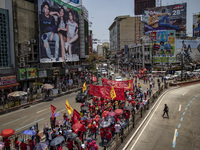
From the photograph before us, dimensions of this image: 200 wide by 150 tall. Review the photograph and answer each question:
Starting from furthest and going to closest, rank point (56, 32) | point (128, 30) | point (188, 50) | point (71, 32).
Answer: point (128, 30) < point (188, 50) < point (71, 32) < point (56, 32)

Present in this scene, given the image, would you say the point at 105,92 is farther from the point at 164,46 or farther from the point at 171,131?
the point at 164,46

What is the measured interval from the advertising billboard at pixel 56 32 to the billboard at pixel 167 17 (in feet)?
160

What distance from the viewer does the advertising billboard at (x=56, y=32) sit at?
32.7 metres

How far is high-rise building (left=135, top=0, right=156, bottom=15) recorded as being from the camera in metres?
107

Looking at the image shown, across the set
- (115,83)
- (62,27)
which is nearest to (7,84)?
(115,83)

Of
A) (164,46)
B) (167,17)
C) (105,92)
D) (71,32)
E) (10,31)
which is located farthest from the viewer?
(167,17)

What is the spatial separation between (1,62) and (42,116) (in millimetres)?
14245

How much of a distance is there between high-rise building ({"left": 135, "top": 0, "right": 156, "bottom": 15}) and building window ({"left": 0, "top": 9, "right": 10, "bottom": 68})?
95.0 meters

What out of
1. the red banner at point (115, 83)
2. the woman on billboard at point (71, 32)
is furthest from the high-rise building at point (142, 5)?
the red banner at point (115, 83)

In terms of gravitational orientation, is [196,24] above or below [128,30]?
below

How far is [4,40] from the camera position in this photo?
2695 cm

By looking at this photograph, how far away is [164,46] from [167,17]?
25.2m

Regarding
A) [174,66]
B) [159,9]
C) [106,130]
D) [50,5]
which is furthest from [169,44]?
[106,130]

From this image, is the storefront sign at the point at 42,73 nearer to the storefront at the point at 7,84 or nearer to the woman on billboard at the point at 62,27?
the storefront at the point at 7,84
